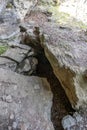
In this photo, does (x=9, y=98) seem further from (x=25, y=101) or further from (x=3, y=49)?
(x=3, y=49)

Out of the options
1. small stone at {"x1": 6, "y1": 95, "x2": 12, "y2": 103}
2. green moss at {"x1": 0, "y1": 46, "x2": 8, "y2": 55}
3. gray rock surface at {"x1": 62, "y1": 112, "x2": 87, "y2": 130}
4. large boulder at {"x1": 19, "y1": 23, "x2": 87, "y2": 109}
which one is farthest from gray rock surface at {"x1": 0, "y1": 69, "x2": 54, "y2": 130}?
green moss at {"x1": 0, "y1": 46, "x2": 8, "y2": 55}

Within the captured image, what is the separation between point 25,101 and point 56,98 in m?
0.46

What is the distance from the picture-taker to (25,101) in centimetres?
294

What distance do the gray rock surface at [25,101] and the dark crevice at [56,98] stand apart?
0.08m

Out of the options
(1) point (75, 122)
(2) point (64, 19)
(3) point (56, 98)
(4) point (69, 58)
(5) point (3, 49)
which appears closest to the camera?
(1) point (75, 122)

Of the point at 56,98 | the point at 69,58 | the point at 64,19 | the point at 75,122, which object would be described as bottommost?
the point at 56,98

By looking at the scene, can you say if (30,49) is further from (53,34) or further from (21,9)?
(21,9)

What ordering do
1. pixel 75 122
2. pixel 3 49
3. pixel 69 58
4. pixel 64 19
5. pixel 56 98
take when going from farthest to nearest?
pixel 64 19
pixel 3 49
pixel 56 98
pixel 69 58
pixel 75 122

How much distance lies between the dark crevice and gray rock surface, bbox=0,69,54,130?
8 cm

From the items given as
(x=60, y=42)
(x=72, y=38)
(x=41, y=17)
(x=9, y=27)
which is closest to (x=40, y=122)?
(x=60, y=42)

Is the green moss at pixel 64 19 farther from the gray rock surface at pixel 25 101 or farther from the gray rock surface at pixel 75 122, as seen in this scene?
the gray rock surface at pixel 75 122

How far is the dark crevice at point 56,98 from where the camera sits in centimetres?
285

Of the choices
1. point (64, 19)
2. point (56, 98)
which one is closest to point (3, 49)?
point (56, 98)

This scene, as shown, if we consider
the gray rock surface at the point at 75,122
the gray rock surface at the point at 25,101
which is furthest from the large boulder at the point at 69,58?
the gray rock surface at the point at 25,101
